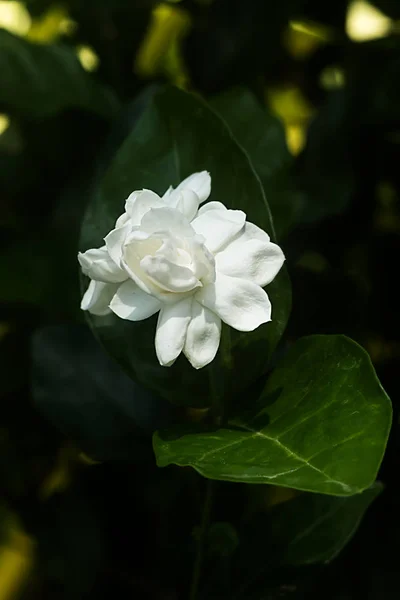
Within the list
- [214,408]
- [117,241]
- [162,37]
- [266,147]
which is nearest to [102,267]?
[117,241]

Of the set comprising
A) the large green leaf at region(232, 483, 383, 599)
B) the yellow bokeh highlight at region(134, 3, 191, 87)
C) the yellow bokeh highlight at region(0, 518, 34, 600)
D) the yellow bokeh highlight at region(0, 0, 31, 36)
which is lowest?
the yellow bokeh highlight at region(0, 518, 34, 600)

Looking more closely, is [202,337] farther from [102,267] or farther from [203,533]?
[203,533]

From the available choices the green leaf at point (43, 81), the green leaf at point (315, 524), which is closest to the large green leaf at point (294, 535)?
the green leaf at point (315, 524)

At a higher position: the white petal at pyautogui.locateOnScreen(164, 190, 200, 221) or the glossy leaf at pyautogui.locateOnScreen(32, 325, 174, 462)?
the white petal at pyautogui.locateOnScreen(164, 190, 200, 221)

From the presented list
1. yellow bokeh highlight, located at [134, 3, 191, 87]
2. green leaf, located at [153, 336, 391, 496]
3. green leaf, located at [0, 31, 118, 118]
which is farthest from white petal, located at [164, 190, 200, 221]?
yellow bokeh highlight, located at [134, 3, 191, 87]

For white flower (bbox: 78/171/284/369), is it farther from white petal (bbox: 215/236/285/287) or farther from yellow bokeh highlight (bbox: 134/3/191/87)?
yellow bokeh highlight (bbox: 134/3/191/87)

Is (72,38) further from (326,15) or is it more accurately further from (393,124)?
(393,124)
